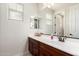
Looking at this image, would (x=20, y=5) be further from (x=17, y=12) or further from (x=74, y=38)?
(x=74, y=38)

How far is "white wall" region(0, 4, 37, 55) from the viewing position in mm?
1683

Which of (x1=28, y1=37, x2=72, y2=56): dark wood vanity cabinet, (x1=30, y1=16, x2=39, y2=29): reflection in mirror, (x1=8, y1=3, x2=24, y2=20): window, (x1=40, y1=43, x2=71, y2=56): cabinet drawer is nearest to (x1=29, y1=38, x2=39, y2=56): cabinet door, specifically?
(x1=28, y1=37, x2=72, y2=56): dark wood vanity cabinet

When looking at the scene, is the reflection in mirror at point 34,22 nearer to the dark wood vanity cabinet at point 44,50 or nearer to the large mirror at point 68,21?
the dark wood vanity cabinet at point 44,50

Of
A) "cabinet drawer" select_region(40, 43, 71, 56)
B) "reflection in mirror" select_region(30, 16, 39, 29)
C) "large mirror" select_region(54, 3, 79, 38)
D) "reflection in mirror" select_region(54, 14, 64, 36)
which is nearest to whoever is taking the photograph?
"cabinet drawer" select_region(40, 43, 71, 56)

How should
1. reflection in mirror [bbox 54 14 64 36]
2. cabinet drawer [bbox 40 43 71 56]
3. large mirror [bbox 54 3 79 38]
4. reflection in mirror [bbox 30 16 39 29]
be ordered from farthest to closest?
reflection in mirror [bbox 30 16 39 29], reflection in mirror [bbox 54 14 64 36], large mirror [bbox 54 3 79 38], cabinet drawer [bbox 40 43 71 56]

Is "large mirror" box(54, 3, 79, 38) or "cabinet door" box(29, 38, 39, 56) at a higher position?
"large mirror" box(54, 3, 79, 38)

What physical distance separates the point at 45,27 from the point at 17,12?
60 cm

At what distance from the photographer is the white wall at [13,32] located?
1683 millimetres

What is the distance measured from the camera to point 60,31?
173 cm

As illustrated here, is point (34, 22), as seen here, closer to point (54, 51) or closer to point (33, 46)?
point (33, 46)

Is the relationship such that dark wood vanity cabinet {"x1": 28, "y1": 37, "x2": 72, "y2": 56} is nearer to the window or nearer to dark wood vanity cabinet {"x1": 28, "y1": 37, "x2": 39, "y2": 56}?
dark wood vanity cabinet {"x1": 28, "y1": 37, "x2": 39, "y2": 56}

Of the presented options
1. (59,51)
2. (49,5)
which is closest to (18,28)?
(49,5)

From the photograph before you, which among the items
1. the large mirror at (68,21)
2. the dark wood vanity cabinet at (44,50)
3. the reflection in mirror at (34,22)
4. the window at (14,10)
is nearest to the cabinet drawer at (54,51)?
the dark wood vanity cabinet at (44,50)

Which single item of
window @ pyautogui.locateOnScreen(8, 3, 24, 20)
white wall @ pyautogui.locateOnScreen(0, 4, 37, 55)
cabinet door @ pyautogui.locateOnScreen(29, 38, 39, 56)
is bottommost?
cabinet door @ pyautogui.locateOnScreen(29, 38, 39, 56)
